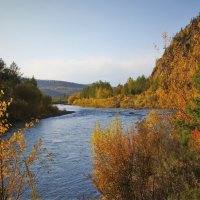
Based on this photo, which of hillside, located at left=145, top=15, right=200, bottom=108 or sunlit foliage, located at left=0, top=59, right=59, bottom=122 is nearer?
hillside, located at left=145, top=15, right=200, bottom=108

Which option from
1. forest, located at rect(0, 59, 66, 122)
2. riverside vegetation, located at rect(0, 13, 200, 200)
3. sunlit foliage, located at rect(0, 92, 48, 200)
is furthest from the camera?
forest, located at rect(0, 59, 66, 122)

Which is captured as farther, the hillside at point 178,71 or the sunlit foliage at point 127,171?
the hillside at point 178,71

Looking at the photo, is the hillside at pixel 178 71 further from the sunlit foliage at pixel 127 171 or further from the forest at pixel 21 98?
the forest at pixel 21 98

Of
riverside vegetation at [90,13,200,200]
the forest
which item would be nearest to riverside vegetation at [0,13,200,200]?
riverside vegetation at [90,13,200,200]

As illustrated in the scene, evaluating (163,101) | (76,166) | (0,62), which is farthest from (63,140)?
(0,62)

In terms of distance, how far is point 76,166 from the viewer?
24.7 meters

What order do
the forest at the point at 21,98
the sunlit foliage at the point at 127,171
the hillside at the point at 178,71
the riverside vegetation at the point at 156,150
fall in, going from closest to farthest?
the riverside vegetation at the point at 156,150 → the sunlit foliage at the point at 127,171 → the hillside at the point at 178,71 → the forest at the point at 21,98

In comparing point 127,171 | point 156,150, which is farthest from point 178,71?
point 127,171

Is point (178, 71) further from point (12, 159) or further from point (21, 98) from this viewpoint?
point (21, 98)

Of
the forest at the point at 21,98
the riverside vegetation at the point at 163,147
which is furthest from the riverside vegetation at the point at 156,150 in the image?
the forest at the point at 21,98

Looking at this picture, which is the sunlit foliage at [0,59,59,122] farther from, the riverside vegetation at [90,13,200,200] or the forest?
the riverside vegetation at [90,13,200,200]

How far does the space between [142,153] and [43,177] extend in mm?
10758

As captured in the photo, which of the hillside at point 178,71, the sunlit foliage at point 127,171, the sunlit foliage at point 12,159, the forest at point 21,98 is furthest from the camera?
the forest at point 21,98

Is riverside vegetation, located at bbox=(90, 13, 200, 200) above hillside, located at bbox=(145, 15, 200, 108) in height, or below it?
below
